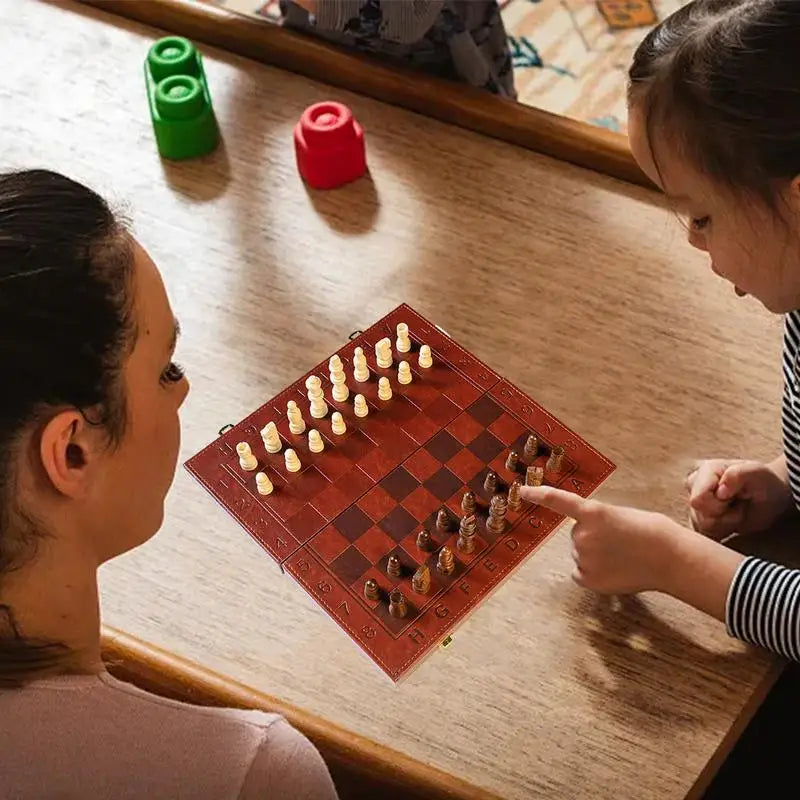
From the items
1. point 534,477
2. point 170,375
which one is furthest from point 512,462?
point 170,375

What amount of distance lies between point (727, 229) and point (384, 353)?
14.2 inches

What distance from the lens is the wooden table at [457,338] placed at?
80 cm

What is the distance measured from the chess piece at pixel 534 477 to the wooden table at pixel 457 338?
6 cm

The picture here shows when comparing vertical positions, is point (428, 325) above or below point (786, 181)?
below

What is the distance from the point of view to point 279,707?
0.80m

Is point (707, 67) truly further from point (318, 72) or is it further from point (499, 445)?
point (318, 72)

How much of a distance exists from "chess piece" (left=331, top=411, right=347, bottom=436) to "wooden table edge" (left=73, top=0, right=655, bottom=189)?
44 cm

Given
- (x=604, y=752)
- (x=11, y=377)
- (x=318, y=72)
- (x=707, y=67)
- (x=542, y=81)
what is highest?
(x=707, y=67)

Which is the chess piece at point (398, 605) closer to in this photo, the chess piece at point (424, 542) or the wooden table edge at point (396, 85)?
the chess piece at point (424, 542)

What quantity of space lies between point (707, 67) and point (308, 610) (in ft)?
1.74

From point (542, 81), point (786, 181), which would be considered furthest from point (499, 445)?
point (542, 81)

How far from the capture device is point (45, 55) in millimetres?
1303

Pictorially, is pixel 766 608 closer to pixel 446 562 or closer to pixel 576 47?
pixel 446 562

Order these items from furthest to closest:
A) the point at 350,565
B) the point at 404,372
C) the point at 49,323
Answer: the point at 404,372 → the point at 350,565 → the point at 49,323
